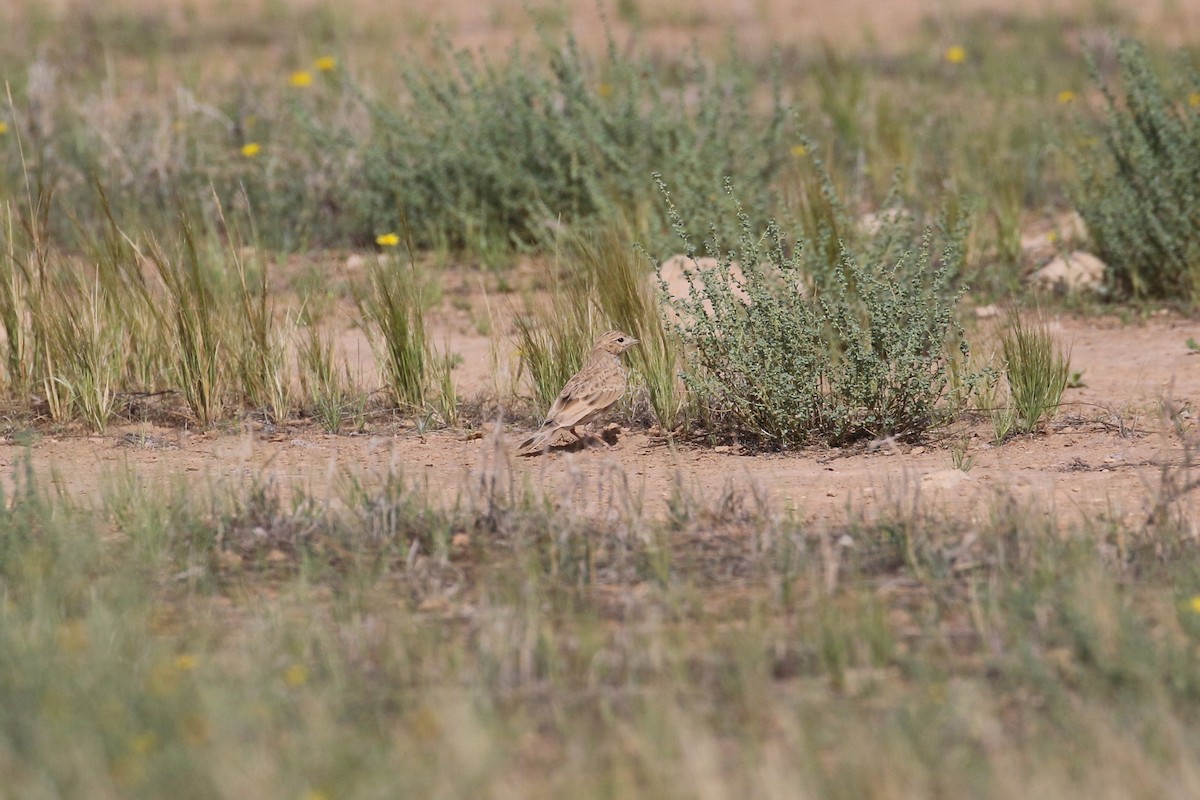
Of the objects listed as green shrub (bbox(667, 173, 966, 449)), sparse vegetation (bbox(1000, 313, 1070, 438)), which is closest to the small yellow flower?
green shrub (bbox(667, 173, 966, 449))

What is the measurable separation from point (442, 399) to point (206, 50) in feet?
35.9

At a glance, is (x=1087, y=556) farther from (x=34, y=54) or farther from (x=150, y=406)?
(x=34, y=54)

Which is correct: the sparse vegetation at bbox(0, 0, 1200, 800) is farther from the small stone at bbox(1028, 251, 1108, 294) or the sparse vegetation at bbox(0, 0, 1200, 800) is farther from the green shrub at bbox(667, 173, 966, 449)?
the small stone at bbox(1028, 251, 1108, 294)

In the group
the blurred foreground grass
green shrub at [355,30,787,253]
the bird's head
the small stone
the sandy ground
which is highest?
green shrub at [355,30,787,253]

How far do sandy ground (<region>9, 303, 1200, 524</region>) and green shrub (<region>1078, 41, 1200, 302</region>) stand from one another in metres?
1.63

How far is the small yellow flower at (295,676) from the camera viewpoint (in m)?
3.54

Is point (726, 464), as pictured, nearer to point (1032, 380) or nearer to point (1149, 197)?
point (1032, 380)

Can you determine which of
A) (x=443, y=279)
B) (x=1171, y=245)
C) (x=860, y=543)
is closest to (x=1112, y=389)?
(x=1171, y=245)

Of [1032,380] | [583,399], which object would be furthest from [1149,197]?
[583,399]

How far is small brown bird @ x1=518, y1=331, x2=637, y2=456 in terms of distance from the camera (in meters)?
5.79

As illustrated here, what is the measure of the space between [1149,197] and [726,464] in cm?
389

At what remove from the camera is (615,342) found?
244 inches

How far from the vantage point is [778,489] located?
5.26 meters

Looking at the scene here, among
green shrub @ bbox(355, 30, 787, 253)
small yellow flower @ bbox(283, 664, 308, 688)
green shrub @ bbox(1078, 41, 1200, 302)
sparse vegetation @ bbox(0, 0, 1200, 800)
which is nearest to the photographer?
sparse vegetation @ bbox(0, 0, 1200, 800)
